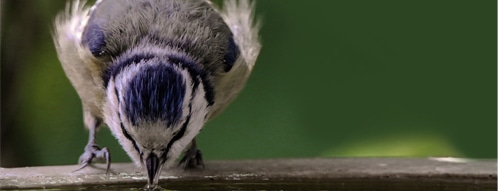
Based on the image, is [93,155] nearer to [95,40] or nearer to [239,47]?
[95,40]

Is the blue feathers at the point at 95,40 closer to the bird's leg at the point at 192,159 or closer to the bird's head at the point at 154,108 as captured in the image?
the bird's head at the point at 154,108

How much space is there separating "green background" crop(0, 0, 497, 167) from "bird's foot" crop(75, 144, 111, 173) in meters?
0.50

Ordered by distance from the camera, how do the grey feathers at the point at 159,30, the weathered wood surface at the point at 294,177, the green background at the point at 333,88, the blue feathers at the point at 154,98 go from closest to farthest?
1. the blue feathers at the point at 154,98
2. the weathered wood surface at the point at 294,177
3. the grey feathers at the point at 159,30
4. the green background at the point at 333,88

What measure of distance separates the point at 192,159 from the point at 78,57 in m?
0.53

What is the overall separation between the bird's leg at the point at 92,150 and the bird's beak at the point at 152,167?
0.73 ft

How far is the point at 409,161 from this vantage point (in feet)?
10.0

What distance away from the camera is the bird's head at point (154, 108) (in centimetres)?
275

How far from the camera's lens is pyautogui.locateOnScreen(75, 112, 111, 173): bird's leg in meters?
3.16

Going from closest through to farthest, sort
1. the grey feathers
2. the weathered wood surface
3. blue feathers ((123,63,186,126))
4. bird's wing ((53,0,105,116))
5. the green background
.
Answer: blue feathers ((123,63,186,126)), the weathered wood surface, the grey feathers, bird's wing ((53,0,105,116)), the green background

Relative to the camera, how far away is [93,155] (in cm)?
331

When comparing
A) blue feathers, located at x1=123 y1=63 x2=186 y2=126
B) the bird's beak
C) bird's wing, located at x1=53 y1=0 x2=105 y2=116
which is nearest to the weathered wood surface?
the bird's beak

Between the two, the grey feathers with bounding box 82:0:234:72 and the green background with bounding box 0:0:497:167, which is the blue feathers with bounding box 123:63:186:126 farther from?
the green background with bounding box 0:0:497:167

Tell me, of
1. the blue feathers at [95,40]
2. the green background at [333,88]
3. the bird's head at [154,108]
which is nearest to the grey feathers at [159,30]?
the blue feathers at [95,40]

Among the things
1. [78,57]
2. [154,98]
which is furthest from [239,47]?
[154,98]
